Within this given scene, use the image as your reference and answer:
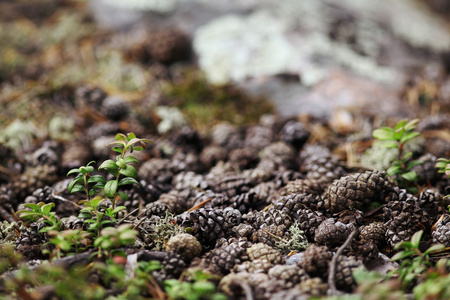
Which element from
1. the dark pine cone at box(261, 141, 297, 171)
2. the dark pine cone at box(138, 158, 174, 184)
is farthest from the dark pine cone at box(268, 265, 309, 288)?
the dark pine cone at box(138, 158, 174, 184)

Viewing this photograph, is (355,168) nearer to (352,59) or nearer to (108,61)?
(352,59)

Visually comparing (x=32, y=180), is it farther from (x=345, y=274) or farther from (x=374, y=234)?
(x=374, y=234)

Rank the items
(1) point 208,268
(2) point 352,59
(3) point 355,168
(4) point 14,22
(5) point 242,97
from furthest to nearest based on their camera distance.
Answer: (4) point 14,22
(2) point 352,59
(5) point 242,97
(3) point 355,168
(1) point 208,268

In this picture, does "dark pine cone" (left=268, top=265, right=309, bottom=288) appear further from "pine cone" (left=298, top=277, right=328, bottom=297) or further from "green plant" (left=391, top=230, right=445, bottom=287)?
"green plant" (left=391, top=230, right=445, bottom=287)

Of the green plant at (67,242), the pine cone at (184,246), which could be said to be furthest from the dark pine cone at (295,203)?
the green plant at (67,242)

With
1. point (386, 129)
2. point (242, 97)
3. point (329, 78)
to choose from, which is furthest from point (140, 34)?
point (386, 129)
